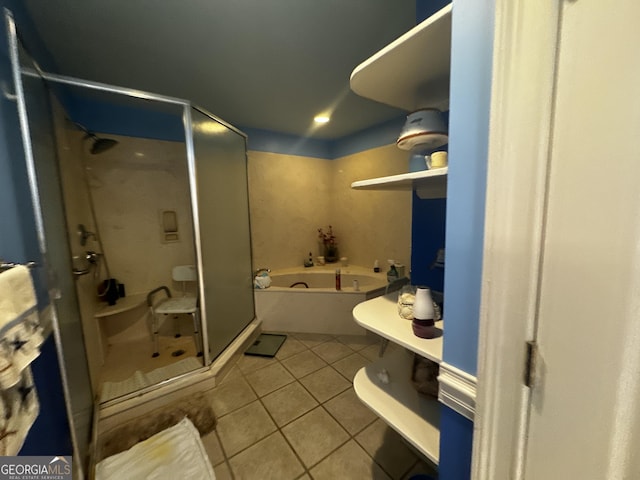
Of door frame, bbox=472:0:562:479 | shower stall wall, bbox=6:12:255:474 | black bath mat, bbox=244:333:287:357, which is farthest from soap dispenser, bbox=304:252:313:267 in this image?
door frame, bbox=472:0:562:479

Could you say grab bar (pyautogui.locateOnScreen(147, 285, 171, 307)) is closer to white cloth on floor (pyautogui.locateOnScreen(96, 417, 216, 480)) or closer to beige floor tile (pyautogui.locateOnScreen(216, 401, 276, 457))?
white cloth on floor (pyautogui.locateOnScreen(96, 417, 216, 480))

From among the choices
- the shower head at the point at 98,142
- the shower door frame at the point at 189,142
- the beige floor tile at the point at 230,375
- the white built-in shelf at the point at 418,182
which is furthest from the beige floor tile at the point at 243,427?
the shower head at the point at 98,142

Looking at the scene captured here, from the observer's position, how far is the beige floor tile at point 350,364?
6.10 feet

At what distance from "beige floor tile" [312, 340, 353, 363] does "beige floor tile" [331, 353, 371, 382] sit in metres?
0.05

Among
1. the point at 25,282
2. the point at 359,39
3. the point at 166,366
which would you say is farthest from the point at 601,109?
the point at 166,366

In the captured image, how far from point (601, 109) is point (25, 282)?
1317mm

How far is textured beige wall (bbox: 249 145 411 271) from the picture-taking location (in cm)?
270

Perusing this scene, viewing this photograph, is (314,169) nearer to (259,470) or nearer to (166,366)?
(166,366)

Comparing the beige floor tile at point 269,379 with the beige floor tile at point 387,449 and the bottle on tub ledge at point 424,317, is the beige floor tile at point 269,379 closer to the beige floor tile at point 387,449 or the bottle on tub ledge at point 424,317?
the beige floor tile at point 387,449

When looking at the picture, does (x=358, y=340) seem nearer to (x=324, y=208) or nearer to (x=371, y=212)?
(x=371, y=212)

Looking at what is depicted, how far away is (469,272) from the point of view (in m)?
0.60

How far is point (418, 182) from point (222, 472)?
1637mm

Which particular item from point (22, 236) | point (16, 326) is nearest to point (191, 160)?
point (22, 236)

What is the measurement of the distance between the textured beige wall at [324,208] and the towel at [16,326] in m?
2.29
